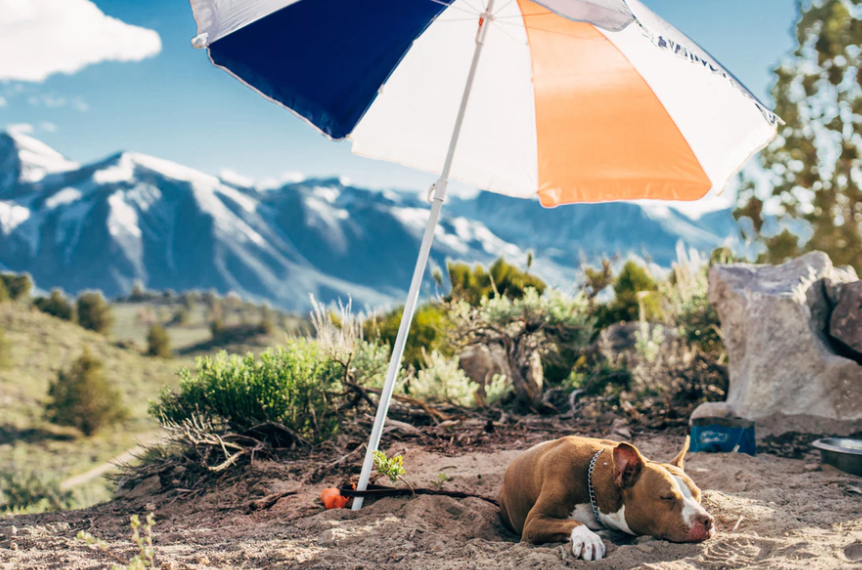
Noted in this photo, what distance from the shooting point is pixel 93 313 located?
51.6 m

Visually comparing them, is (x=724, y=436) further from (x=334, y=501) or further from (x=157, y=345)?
(x=157, y=345)

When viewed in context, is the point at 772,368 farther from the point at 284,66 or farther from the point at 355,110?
the point at 284,66

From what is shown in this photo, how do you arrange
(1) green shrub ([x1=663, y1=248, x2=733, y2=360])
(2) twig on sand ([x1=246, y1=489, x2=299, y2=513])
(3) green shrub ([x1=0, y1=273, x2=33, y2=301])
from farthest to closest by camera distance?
(3) green shrub ([x1=0, y1=273, x2=33, y2=301])
(1) green shrub ([x1=663, y1=248, x2=733, y2=360])
(2) twig on sand ([x1=246, y1=489, x2=299, y2=513])

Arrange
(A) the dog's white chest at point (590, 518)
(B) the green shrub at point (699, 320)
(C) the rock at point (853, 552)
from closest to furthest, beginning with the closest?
(C) the rock at point (853, 552), (A) the dog's white chest at point (590, 518), (B) the green shrub at point (699, 320)

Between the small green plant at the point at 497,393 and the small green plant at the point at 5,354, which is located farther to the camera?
the small green plant at the point at 5,354

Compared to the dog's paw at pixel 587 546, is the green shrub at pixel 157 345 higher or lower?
lower

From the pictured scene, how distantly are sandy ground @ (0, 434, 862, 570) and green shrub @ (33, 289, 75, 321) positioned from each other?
56.0 m

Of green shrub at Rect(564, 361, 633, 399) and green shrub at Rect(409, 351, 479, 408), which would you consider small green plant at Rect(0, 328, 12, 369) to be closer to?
green shrub at Rect(409, 351, 479, 408)

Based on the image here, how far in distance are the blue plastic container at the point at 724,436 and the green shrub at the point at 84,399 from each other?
107ft

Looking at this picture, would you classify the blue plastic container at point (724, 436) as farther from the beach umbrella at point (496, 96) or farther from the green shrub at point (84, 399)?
the green shrub at point (84, 399)

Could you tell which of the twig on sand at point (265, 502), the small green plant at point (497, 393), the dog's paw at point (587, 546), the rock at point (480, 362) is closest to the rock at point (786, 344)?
the small green plant at point (497, 393)

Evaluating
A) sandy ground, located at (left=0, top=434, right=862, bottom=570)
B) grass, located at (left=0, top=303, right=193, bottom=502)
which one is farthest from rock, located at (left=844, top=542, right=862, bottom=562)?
grass, located at (left=0, top=303, right=193, bottom=502)

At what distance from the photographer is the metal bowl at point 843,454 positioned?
3.54 metres

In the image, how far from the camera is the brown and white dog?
2.33 m
